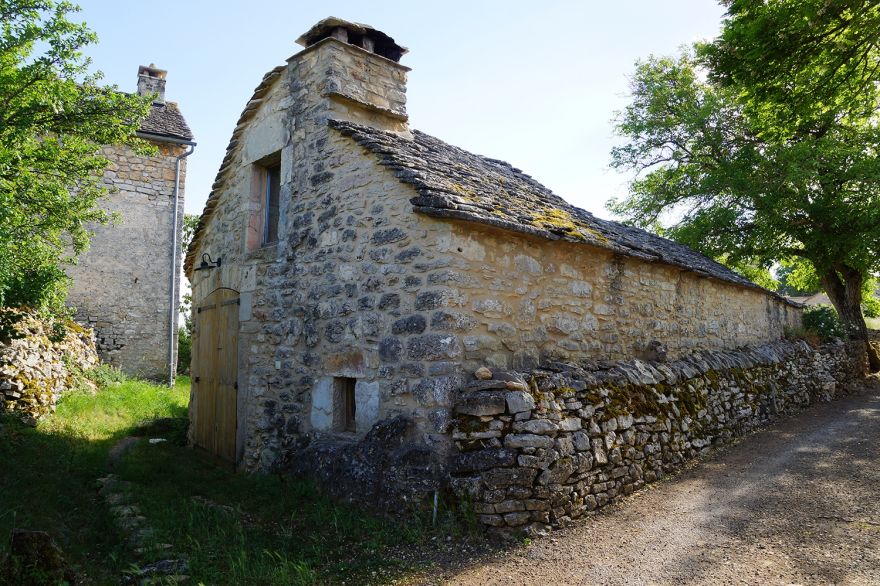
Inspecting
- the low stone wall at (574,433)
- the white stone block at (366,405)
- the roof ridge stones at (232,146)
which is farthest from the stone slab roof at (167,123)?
the low stone wall at (574,433)

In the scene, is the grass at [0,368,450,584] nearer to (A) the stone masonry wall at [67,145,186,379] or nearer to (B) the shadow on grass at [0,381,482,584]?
(B) the shadow on grass at [0,381,482,584]

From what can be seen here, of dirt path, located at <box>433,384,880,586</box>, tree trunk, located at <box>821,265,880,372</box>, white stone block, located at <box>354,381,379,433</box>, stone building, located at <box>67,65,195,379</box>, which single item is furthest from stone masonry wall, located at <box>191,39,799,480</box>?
tree trunk, located at <box>821,265,880,372</box>

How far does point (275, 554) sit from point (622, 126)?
1858 cm

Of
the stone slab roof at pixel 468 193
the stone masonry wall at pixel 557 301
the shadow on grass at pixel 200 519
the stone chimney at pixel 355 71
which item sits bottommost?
the shadow on grass at pixel 200 519

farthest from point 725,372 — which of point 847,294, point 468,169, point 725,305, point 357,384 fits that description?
point 847,294

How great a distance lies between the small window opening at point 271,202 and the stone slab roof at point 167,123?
28.1ft

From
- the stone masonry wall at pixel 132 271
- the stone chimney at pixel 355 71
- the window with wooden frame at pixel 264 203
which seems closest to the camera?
the stone chimney at pixel 355 71

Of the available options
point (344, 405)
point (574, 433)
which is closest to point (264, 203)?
point (344, 405)

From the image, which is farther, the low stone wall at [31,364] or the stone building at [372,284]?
the low stone wall at [31,364]

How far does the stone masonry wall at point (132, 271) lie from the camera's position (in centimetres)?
1379

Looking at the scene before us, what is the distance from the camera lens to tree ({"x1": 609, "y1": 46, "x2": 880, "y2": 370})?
47.0 feet

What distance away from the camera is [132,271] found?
46.5 ft

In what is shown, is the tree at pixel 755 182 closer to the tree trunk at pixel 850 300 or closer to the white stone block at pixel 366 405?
the tree trunk at pixel 850 300

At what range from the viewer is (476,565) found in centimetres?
421
